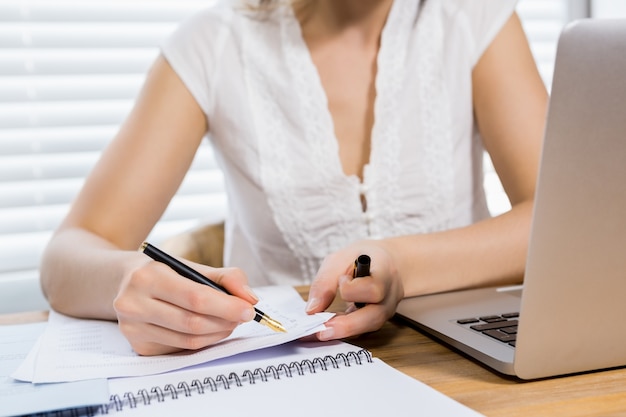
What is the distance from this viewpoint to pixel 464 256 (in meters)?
0.94

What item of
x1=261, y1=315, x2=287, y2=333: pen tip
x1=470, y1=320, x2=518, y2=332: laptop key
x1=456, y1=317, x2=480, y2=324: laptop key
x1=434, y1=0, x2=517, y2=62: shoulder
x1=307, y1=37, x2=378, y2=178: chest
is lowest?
x1=456, y1=317, x2=480, y2=324: laptop key

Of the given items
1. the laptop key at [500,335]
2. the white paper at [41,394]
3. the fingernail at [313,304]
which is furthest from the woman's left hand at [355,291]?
the white paper at [41,394]

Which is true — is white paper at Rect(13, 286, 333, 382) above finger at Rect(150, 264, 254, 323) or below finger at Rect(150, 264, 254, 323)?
below

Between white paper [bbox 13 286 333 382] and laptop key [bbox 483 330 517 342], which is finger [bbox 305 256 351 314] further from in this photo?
laptop key [bbox 483 330 517 342]

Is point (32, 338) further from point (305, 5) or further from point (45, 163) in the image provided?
point (45, 163)

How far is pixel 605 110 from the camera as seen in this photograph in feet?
1.62

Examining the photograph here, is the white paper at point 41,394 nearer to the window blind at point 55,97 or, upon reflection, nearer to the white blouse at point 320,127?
the white blouse at point 320,127

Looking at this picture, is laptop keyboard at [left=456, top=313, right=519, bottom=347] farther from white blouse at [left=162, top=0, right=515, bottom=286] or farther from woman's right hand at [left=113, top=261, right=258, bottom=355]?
white blouse at [left=162, top=0, right=515, bottom=286]

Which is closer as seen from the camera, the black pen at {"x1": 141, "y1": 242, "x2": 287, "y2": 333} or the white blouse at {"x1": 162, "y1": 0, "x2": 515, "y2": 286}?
the black pen at {"x1": 141, "y1": 242, "x2": 287, "y2": 333}

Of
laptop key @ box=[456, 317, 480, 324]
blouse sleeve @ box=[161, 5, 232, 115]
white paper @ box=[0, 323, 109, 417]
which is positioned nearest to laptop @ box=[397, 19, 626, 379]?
laptop key @ box=[456, 317, 480, 324]

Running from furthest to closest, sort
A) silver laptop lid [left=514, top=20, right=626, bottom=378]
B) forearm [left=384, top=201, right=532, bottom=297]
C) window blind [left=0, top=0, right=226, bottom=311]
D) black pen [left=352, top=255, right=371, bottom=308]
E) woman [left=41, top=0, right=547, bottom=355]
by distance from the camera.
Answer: window blind [left=0, top=0, right=226, bottom=311]
woman [left=41, top=0, right=547, bottom=355]
forearm [left=384, top=201, right=532, bottom=297]
black pen [left=352, top=255, right=371, bottom=308]
silver laptop lid [left=514, top=20, right=626, bottom=378]

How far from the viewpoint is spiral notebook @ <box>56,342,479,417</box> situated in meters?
0.53

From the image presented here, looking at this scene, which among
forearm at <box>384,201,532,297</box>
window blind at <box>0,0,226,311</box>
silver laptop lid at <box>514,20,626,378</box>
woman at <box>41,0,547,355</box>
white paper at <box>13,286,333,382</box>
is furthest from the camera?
window blind at <box>0,0,226,311</box>

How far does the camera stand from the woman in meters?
1.22
